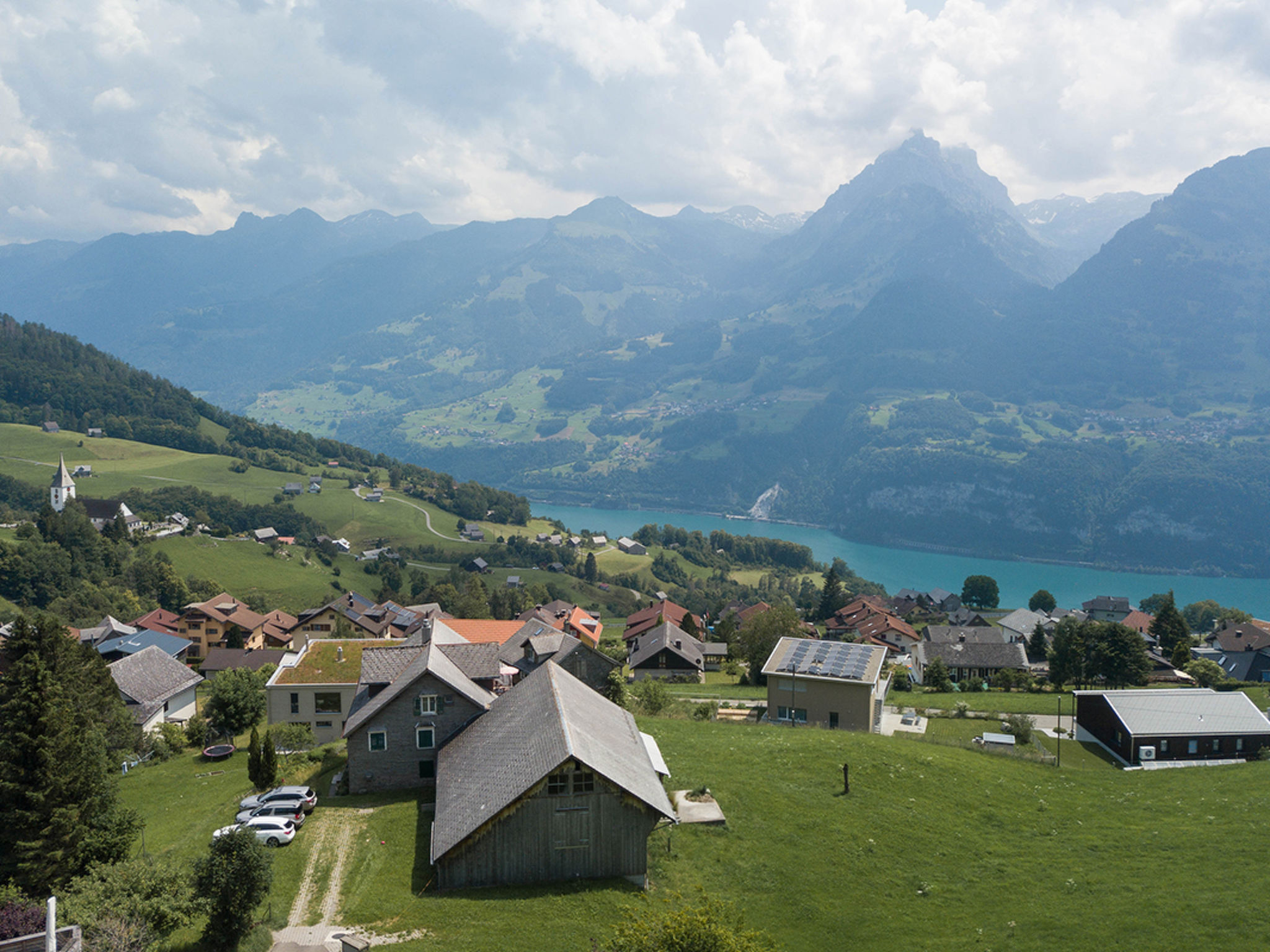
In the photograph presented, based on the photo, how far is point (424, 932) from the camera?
17109 millimetres

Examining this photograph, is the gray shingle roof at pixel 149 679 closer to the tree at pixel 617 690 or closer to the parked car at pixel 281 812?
the tree at pixel 617 690

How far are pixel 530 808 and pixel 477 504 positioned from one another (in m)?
151

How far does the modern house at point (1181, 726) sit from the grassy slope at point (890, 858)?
5.60 meters

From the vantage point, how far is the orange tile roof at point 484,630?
6231 centimetres

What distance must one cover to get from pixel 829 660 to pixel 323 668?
2470 cm

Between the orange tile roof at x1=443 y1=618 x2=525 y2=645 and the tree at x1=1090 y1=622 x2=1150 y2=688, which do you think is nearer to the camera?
the tree at x1=1090 y1=622 x2=1150 y2=688

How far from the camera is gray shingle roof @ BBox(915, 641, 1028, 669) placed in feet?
221

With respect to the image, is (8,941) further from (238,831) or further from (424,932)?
(424,932)

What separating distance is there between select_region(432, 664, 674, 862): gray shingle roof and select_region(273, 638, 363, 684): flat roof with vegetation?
1488 cm

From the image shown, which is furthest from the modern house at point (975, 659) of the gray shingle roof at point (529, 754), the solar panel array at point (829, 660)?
the gray shingle roof at point (529, 754)

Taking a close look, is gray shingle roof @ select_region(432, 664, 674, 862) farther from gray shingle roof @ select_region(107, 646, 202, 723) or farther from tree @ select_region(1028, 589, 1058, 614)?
tree @ select_region(1028, 589, 1058, 614)

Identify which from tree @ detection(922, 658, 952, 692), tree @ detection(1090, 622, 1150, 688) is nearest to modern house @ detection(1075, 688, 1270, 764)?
tree @ detection(1090, 622, 1150, 688)

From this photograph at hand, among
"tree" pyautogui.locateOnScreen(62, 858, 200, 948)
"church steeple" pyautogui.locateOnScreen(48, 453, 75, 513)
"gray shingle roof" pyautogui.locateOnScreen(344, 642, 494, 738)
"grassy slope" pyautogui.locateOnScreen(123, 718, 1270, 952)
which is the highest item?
"church steeple" pyautogui.locateOnScreen(48, 453, 75, 513)

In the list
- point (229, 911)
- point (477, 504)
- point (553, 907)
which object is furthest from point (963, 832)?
point (477, 504)
